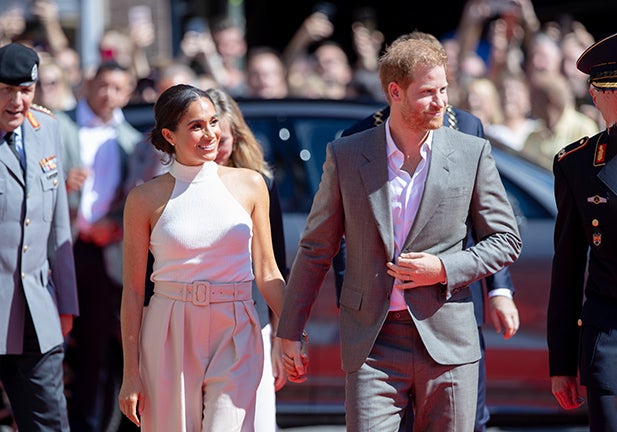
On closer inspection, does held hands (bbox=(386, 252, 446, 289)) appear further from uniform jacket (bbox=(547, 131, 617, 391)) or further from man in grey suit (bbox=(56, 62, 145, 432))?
man in grey suit (bbox=(56, 62, 145, 432))

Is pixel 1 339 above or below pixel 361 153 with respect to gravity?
below

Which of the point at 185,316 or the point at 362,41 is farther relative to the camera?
the point at 362,41

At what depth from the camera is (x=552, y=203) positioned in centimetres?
710

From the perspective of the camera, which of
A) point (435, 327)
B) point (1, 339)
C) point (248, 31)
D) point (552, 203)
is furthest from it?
point (248, 31)

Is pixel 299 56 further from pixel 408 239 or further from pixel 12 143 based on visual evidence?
pixel 408 239

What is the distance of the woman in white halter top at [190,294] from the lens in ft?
15.2

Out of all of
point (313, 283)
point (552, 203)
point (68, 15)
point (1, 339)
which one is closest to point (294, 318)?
point (313, 283)

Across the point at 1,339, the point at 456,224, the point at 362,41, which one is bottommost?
the point at 1,339

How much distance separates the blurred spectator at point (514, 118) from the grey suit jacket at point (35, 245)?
422 cm

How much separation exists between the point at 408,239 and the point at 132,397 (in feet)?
3.82

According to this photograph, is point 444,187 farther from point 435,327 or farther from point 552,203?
point 552,203

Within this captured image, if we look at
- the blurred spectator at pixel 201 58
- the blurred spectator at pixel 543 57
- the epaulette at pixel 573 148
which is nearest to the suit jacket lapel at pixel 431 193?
the epaulette at pixel 573 148

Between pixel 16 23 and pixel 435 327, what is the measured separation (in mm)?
7977

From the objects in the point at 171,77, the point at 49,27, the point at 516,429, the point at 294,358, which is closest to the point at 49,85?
the point at 171,77
